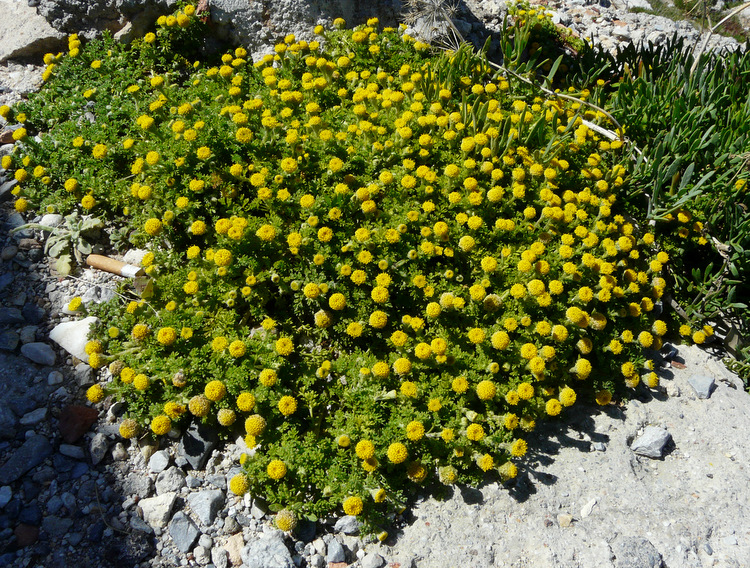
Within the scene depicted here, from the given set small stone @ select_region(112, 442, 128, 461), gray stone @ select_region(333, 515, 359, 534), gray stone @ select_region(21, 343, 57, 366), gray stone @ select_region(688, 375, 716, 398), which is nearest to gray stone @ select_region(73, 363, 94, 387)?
gray stone @ select_region(21, 343, 57, 366)

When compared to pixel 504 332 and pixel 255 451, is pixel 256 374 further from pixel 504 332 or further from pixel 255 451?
pixel 504 332

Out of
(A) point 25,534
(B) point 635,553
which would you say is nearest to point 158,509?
(A) point 25,534

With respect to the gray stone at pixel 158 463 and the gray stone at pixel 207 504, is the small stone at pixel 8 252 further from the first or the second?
the gray stone at pixel 207 504

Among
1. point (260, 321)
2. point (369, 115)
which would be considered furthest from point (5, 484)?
point (369, 115)

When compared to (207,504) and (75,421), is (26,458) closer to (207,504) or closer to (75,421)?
(75,421)

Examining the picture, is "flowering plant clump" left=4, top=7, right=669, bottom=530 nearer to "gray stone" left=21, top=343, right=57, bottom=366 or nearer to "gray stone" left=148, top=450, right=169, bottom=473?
"gray stone" left=148, top=450, right=169, bottom=473

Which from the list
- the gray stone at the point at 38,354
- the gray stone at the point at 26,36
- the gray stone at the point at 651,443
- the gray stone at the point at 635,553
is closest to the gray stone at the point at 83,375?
the gray stone at the point at 38,354
